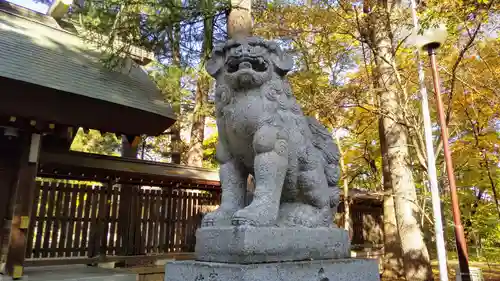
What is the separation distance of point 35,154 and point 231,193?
4675 mm

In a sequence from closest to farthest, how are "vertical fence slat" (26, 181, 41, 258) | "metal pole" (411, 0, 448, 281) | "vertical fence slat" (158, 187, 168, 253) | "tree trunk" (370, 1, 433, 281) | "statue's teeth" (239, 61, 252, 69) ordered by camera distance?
1. "statue's teeth" (239, 61, 252, 69)
2. "metal pole" (411, 0, 448, 281)
3. "vertical fence slat" (26, 181, 41, 258)
4. "tree trunk" (370, 1, 433, 281)
5. "vertical fence slat" (158, 187, 168, 253)

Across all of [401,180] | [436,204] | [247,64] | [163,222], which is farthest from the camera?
[163,222]

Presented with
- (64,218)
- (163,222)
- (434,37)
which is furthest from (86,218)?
(434,37)

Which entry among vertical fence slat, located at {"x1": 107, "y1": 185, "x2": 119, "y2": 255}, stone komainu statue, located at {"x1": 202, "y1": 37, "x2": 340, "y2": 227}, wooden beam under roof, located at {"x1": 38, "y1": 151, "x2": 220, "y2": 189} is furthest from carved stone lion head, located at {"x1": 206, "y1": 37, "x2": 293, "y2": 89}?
vertical fence slat, located at {"x1": 107, "y1": 185, "x2": 119, "y2": 255}

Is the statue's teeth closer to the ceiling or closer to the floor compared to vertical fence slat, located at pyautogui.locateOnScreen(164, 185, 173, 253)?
closer to the ceiling

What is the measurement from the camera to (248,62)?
2.39 meters

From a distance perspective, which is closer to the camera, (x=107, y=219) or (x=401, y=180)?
(x=107, y=219)

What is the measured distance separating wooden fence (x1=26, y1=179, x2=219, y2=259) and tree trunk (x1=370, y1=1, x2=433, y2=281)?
4.30m

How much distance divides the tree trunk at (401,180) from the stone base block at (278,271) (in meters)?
5.57

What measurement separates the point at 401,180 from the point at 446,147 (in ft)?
8.27

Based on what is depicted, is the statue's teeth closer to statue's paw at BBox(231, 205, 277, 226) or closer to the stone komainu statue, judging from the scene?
the stone komainu statue

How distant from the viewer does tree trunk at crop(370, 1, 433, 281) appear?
25.2 ft

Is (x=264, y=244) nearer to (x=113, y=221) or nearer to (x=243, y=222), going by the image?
(x=243, y=222)

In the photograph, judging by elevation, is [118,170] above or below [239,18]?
below
